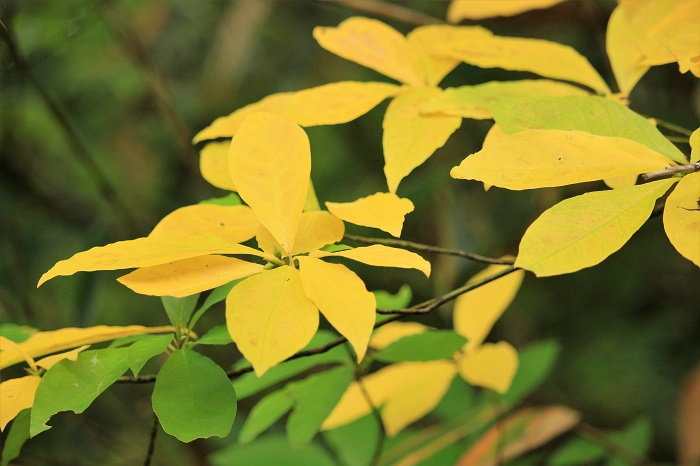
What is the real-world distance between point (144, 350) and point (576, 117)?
30 cm

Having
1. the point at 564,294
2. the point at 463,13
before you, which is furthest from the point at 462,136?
the point at 463,13

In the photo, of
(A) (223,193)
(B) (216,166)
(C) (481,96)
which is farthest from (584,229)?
(A) (223,193)

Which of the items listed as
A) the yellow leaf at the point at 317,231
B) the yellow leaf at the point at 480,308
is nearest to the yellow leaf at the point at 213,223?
the yellow leaf at the point at 317,231

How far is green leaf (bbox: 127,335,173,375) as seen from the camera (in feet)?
1.35

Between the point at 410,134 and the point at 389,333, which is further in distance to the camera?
the point at 389,333

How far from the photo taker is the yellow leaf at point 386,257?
14.6 inches

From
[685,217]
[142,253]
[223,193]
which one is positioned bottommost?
[223,193]

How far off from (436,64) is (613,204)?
243 millimetres

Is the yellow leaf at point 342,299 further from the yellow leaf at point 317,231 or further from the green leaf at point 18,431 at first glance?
the green leaf at point 18,431

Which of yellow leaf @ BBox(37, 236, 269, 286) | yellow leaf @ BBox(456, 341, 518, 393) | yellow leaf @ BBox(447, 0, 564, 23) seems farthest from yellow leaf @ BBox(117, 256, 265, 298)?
yellow leaf @ BBox(456, 341, 518, 393)

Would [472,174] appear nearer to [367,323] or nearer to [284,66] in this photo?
[367,323]

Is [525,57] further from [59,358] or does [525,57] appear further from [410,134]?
[59,358]

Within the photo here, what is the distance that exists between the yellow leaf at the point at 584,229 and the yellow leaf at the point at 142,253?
0.15 m

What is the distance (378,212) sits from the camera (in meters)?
0.43
